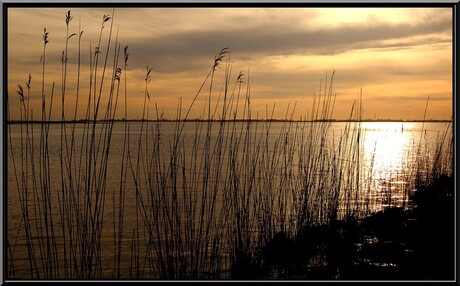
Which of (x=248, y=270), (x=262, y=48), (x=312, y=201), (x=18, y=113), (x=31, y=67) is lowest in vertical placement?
(x=248, y=270)

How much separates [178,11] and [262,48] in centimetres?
94

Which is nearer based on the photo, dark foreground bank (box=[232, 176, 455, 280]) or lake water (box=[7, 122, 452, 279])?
lake water (box=[7, 122, 452, 279])

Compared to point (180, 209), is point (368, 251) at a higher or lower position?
lower

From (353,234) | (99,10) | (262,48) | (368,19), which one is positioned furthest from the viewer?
(353,234)

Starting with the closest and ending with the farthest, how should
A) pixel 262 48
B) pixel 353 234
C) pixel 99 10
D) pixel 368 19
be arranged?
pixel 99 10 < pixel 368 19 < pixel 262 48 < pixel 353 234

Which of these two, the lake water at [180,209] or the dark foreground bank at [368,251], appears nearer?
the lake water at [180,209]

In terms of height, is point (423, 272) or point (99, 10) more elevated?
point (99, 10)

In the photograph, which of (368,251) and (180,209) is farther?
(368,251)

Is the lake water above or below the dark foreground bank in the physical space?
above

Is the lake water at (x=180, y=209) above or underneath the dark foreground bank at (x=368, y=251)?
above

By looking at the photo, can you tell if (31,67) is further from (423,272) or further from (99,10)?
(423,272)

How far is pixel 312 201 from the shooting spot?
354cm

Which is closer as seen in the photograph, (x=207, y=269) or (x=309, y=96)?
(x=207, y=269)

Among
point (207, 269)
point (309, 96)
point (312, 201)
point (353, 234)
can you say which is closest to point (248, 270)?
point (207, 269)
